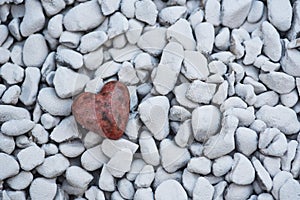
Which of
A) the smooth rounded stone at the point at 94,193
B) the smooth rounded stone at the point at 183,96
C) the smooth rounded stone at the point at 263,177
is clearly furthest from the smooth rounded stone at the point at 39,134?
the smooth rounded stone at the point at 263,177

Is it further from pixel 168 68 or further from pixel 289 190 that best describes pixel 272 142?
pixel 168 68

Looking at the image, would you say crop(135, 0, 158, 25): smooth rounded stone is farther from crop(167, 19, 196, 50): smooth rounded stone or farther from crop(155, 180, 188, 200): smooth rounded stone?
crop(155, 180, 188, 200): smooth rounded stone

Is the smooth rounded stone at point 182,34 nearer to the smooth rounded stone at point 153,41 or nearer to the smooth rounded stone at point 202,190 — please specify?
the smooth rounded stone at point 153,41

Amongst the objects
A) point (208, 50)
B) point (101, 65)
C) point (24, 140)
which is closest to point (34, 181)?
point (24, 140)

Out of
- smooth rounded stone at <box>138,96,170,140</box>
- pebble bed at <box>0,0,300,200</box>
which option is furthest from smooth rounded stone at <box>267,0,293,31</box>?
smooth rounded stone at <box>138,96,170,140</box>

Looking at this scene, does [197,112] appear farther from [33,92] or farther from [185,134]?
[33,92]

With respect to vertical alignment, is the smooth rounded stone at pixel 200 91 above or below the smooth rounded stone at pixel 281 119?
above
